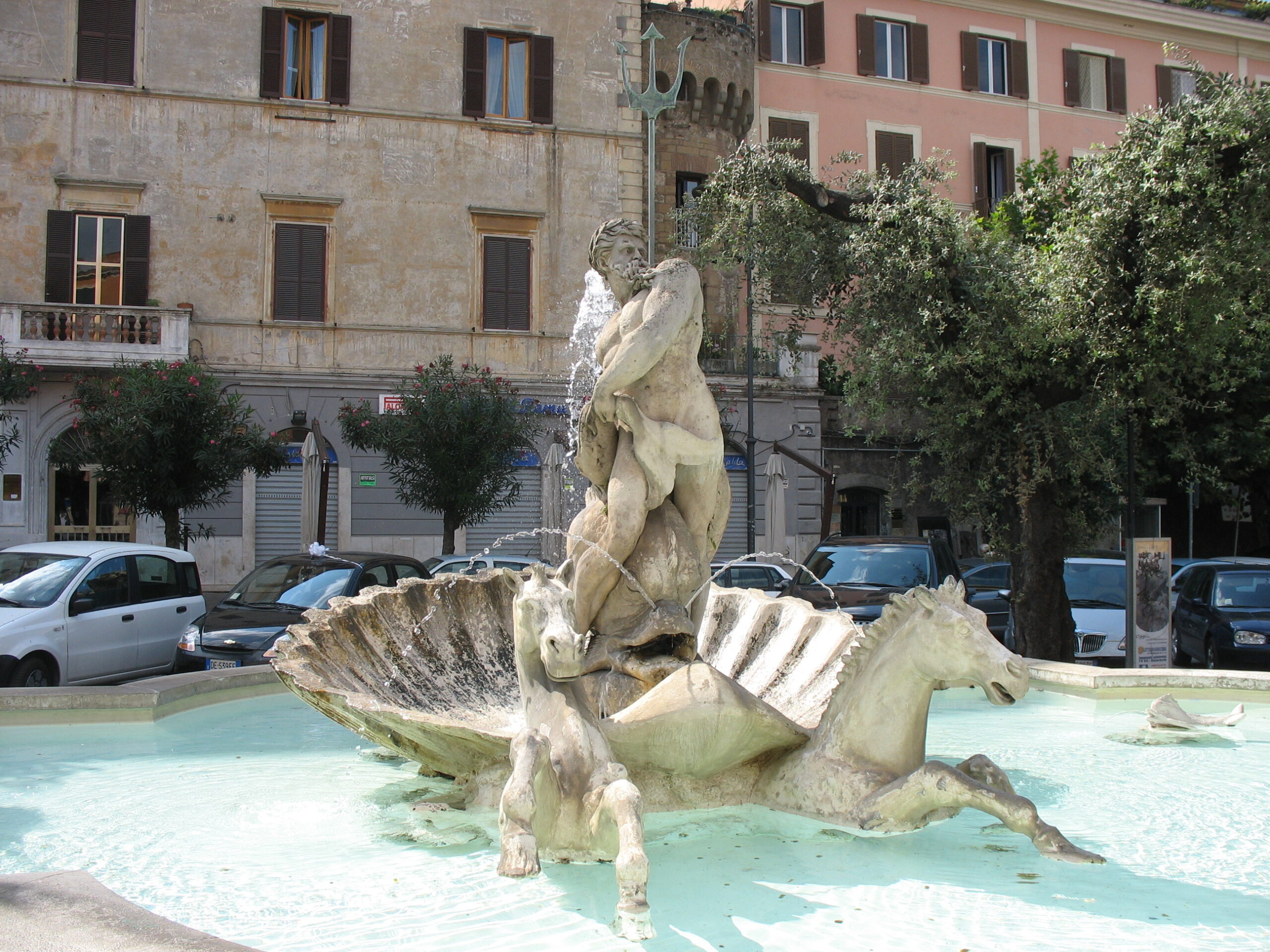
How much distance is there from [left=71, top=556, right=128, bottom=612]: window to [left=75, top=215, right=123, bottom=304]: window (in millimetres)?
12674

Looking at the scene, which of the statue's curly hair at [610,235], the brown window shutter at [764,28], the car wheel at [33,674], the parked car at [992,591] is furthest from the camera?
the brown window shutter at [764,28]

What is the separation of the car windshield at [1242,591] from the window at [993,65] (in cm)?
2052

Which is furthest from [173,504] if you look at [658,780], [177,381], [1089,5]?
[1089,5]

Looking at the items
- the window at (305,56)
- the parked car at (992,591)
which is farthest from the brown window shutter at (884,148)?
the parked car at (992,591)

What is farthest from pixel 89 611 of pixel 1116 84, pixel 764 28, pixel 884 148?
pixel 1116 84

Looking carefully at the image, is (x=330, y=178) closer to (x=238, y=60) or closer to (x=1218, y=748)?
(x=238, y=60)

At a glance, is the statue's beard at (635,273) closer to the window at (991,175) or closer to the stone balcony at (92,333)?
the stone balcony at (92,333)

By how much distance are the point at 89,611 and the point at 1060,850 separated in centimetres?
886

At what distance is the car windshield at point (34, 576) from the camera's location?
9.58 meters

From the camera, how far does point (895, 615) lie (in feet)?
13.7

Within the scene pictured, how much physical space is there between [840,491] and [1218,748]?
22537 millimetres

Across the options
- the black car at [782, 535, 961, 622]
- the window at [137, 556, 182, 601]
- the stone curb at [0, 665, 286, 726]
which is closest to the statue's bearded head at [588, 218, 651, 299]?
the stone curb at [0, 665, 286, 726]

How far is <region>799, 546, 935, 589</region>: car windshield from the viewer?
12281mm

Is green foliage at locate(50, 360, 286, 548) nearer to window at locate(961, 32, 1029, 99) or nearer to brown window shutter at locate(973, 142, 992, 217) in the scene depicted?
brown window shutter at locate(973, 142, 992, 217)
